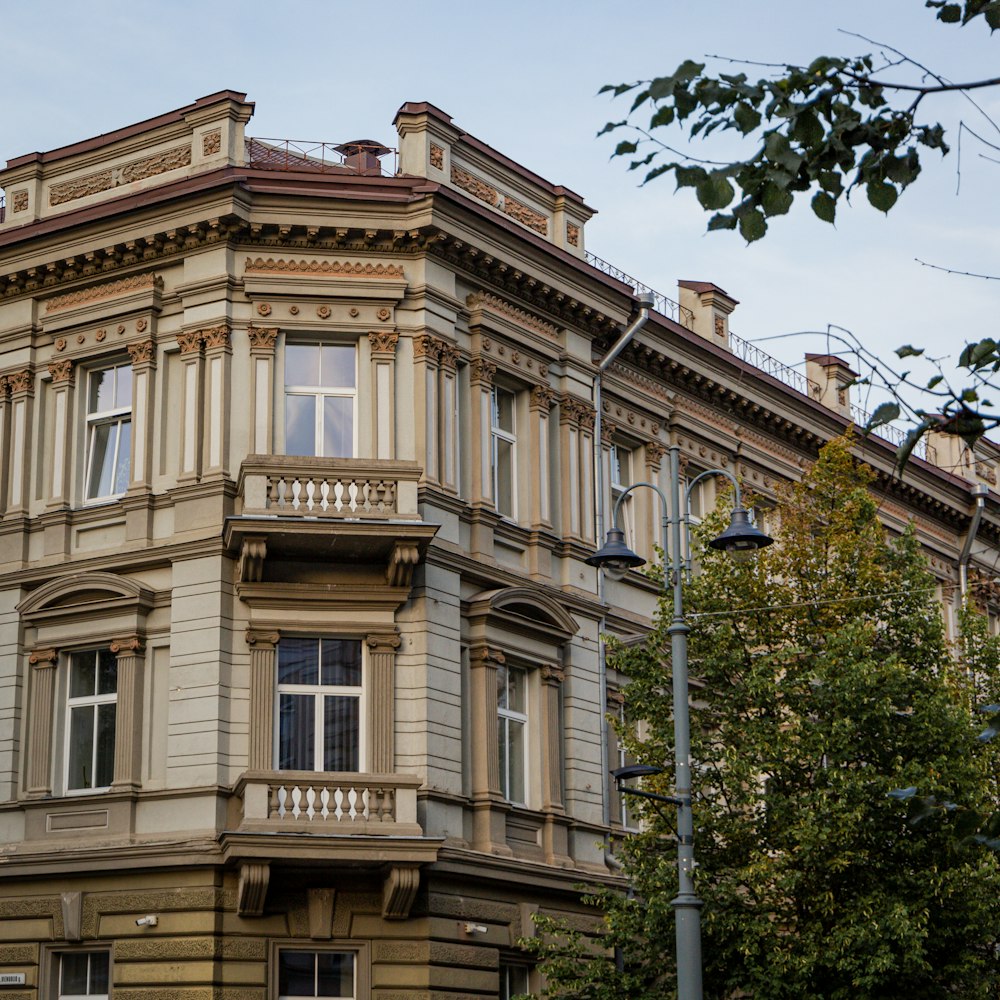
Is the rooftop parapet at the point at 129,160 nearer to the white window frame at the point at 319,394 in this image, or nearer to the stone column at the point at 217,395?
the stone column at the point at 217,395

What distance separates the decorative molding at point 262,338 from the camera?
25.8m

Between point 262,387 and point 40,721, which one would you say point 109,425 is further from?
point 40,721

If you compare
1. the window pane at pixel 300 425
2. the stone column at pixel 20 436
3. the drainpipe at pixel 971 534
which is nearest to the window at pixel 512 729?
the window pane at pixel 300 425

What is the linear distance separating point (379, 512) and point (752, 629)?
519 cm

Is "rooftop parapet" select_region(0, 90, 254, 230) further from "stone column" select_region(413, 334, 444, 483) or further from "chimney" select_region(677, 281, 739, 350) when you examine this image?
"chimney" select_region(677, 281, 739, 350)

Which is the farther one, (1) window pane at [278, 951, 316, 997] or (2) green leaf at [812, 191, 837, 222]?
(1) window pane at [278, 951, 316, 997]

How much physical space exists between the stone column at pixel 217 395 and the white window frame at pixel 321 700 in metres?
2.82

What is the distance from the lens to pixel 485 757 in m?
25.7

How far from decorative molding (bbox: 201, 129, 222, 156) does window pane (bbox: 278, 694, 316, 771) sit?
8078 mm

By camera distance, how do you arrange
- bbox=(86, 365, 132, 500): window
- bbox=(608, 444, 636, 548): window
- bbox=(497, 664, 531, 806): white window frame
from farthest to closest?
bbox=(608, 444, 636, 548): window → bbox=(86, 365, 132, 500): window → bbox=(497, 664, 531, 806): white window frame

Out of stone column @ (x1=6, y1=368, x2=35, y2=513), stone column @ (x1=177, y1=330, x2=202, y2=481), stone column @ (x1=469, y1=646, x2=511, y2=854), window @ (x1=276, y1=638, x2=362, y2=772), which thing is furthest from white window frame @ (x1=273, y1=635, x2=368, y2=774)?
stone column @ (x1=6, y1=368, x2=35, y2=513)

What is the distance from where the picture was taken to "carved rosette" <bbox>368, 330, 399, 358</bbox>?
2610cm

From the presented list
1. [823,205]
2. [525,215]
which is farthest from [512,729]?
[823,205]

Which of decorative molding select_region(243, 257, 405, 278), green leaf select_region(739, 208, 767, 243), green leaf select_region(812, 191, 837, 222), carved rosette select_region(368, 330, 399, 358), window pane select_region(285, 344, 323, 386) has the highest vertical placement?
decorative molding select_region(243, 257, 405, 278)
